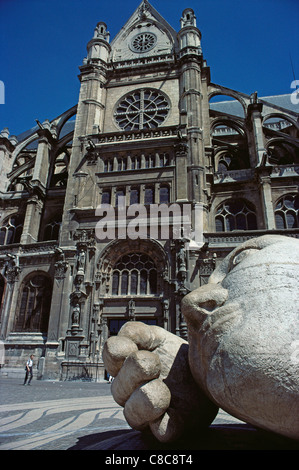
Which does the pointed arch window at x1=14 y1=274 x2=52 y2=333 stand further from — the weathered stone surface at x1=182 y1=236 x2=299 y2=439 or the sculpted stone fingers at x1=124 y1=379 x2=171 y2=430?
the weathered stone surface at x1=182 y1=236 x2=299 y2=439

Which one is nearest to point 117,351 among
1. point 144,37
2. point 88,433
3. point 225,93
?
point 88,433

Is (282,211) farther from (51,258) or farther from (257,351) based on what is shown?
(257,351)

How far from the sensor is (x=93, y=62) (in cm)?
2292

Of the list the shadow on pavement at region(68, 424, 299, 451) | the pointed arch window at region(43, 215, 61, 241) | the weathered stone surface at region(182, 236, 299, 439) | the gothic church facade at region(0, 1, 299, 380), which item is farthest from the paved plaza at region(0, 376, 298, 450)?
the pointed arch window at region(43, 215, 61, 241)

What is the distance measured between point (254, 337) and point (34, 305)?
17.0m

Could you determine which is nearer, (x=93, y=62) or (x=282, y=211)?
(x=282, y=211)

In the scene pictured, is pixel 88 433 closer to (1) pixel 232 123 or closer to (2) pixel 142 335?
(2) pixel 142 335

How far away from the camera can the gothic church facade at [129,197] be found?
1534cm

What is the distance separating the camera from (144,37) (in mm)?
25641

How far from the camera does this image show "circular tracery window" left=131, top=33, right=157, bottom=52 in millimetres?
24906

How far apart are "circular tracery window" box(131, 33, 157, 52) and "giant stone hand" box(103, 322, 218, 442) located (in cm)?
2677

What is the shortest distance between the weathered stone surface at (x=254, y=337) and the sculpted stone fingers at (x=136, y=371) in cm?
32
